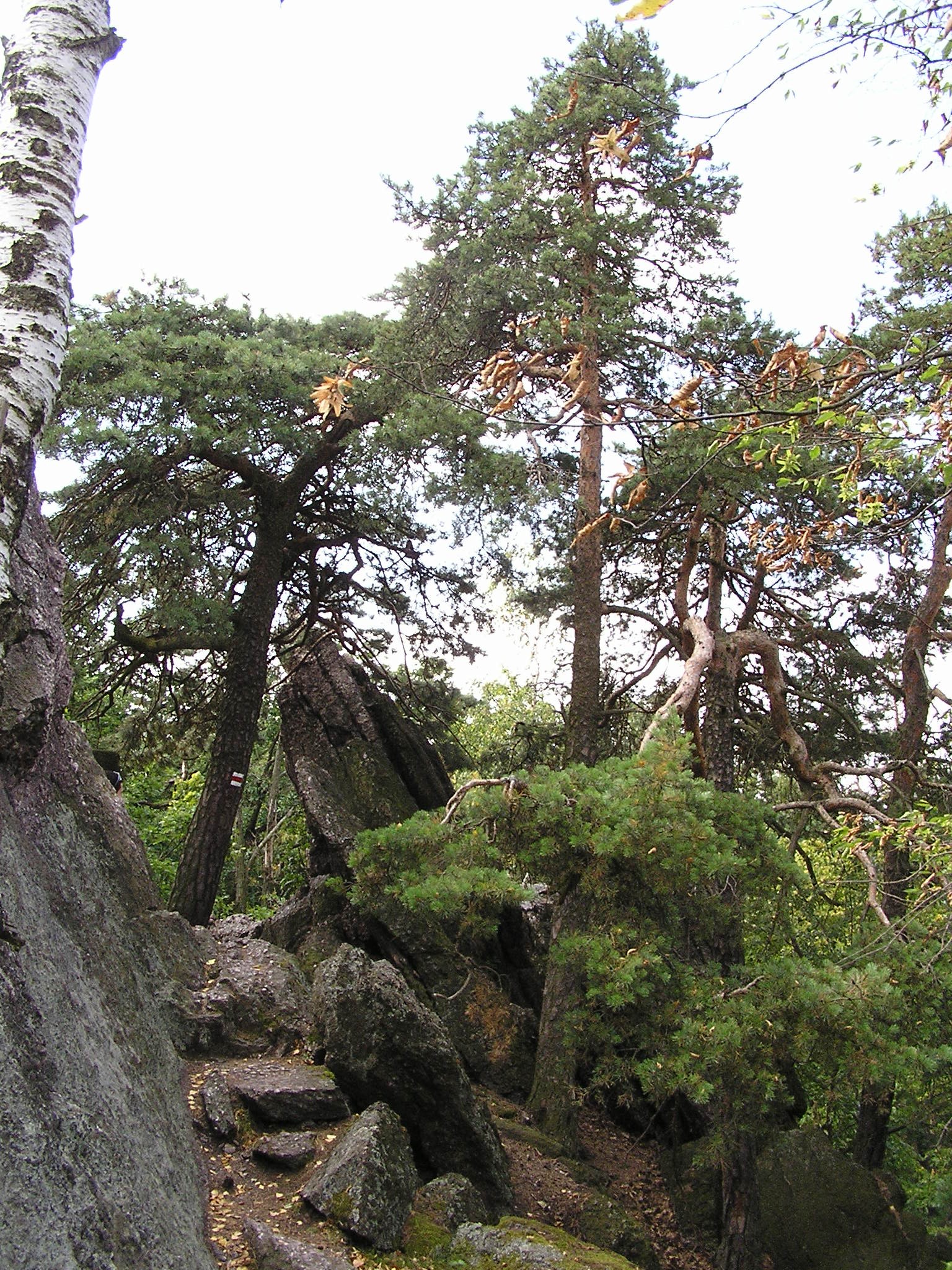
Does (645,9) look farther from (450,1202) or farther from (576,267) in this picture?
(576,267)

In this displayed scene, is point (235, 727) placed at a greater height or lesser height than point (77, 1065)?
greater

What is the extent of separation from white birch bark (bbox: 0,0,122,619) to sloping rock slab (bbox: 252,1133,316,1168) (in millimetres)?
3379

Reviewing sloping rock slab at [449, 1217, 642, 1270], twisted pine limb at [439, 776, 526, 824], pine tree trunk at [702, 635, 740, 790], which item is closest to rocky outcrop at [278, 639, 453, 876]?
pine tree trunk at [702, 635, 740, 790]

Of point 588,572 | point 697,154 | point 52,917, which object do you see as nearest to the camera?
point 697,154

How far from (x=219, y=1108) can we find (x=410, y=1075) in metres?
1.29

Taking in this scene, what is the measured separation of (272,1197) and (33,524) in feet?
13.5

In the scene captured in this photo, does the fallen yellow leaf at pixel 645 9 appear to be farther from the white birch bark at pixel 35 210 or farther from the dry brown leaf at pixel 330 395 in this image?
the white birch bark at pixel 35 210

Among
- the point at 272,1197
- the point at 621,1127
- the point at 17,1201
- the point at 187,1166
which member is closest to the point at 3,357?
the point at 17,1201

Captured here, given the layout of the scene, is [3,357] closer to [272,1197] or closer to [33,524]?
[33,524]

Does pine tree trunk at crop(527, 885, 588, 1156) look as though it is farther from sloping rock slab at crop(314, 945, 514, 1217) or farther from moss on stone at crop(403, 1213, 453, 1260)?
moss on stone at crop(403, 1213, 453, 1260)

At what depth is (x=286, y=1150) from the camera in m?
5.29

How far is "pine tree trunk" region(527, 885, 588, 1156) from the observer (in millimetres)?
8383

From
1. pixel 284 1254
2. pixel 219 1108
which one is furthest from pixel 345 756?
pixel 284 1254

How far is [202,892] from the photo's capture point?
381 inches
